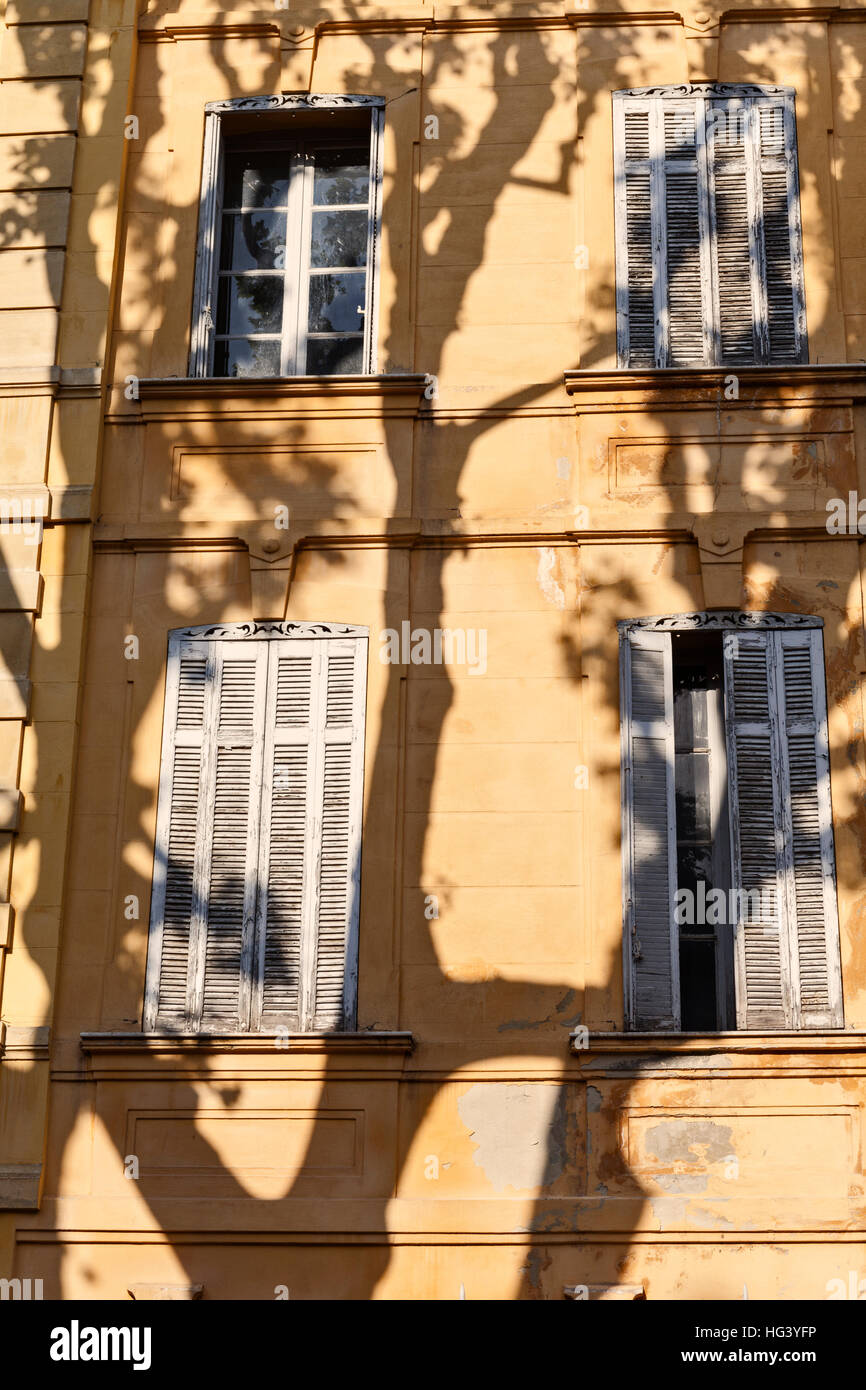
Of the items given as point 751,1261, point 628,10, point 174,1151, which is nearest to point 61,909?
point 174,1151

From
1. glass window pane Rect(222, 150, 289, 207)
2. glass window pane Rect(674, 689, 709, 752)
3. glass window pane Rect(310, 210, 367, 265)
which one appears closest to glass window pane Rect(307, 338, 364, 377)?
glass window pane Rect(310, 210, 367, 265)

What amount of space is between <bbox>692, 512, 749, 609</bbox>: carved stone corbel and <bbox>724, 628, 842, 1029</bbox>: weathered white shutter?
0.73ft

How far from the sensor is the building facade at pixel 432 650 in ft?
29.1

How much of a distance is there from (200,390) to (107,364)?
595 mm

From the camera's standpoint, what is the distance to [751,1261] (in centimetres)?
862

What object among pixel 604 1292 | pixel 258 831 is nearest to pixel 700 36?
pixel 258 831

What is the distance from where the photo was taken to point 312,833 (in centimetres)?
952

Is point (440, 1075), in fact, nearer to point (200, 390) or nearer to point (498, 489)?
point (498, 489)

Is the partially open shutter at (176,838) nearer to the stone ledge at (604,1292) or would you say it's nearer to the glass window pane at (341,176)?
the stone ledge at (604,1292)

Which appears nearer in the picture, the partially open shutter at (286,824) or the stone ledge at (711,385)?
the partially open shutter at (286,824)

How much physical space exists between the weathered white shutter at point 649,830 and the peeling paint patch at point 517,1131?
→ 2.01 feet

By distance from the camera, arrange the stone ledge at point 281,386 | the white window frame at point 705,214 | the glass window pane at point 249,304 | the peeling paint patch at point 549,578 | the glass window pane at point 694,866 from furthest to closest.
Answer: the glass window pane at point 249,304 < the white window frame at point 705,214 < the stone ledge at point 281,386 < the peeling paint patch at point 549,578 < the glass window pane at point 694,866

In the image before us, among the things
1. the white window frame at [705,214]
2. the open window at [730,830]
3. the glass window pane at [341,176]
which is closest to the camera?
the open window at [730,830]

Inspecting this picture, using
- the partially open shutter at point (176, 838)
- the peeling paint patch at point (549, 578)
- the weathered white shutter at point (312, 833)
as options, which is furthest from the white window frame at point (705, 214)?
the partially open shutter at point (176, 838)
